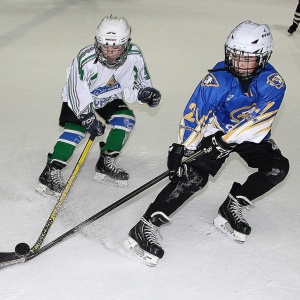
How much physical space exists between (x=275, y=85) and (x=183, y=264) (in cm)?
77

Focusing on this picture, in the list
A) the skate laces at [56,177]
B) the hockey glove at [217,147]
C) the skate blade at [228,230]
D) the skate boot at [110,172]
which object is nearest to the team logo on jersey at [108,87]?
the skate boot at [110,172]

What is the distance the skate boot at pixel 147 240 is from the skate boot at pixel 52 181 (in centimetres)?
54

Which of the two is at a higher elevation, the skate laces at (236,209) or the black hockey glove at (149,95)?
the black hockey glove at (149,95)

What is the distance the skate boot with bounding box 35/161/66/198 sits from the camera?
286 centimetres

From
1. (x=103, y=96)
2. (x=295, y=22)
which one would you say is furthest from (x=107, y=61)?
(x=295, y=22)

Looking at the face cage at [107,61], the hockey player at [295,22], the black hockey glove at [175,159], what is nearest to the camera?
the black hockey glove at [175,159]

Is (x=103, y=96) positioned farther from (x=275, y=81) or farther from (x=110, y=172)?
(x=275, y=81)

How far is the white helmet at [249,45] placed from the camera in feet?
7.63

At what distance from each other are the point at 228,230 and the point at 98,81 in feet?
2.92

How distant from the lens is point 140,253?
2.39 m

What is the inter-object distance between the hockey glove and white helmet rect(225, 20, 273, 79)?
0.83 feet

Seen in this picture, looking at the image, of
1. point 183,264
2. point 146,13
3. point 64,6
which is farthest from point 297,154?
point 64,6

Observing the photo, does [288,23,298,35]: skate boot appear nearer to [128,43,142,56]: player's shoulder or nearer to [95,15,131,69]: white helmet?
[128,43,142,56]: player's shoulder

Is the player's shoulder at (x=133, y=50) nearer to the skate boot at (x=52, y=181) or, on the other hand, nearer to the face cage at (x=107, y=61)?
the face cage at (x=107, y=61)
